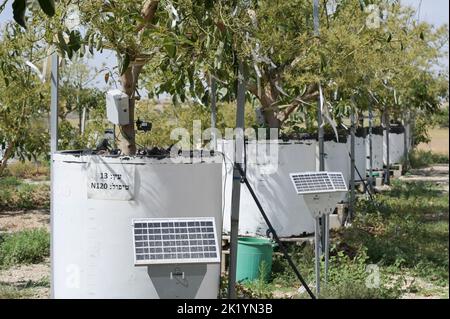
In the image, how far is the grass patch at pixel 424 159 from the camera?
26156 mm

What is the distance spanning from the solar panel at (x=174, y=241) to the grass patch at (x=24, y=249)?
4.17 metres

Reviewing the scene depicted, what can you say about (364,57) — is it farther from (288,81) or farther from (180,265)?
(180,265)

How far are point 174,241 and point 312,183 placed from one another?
→ 2238 mm

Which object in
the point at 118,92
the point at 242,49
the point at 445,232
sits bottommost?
the point at 445,232

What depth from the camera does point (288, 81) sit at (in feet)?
29.3

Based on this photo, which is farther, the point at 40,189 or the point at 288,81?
the point at 40,189

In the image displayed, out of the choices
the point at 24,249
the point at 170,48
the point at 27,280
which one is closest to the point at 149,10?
the point at 170,48

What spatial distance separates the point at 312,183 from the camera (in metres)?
6.29

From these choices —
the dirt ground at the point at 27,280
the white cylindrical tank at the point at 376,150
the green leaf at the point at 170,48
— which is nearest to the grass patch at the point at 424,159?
the white cylindrical tank at the point at 376,150

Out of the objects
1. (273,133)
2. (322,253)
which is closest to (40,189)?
(273,133)

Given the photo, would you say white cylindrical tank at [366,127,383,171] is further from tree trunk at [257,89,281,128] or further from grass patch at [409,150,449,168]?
tree trunk at [257,89,281,128]

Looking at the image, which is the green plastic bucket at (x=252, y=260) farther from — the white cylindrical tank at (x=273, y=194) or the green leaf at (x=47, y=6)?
the green leaf at (x=47, y=6)
